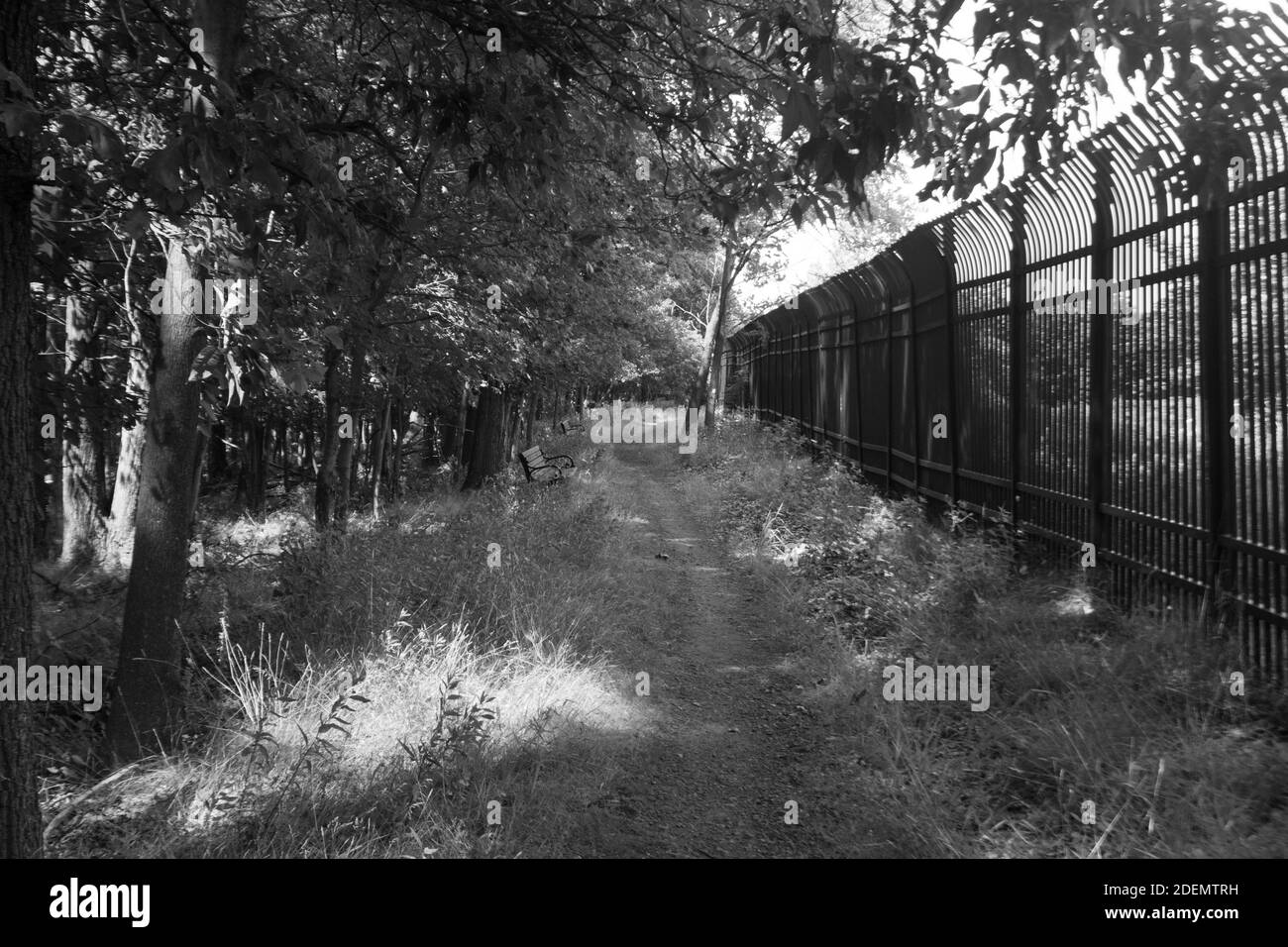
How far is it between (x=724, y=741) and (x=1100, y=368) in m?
3.45

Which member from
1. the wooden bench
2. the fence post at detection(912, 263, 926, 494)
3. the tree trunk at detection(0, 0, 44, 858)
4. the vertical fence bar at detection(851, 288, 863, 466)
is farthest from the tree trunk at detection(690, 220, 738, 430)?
the tree trunk at detection(0, 0, 44, 858)

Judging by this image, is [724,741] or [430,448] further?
[430,448]

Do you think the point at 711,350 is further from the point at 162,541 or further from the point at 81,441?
the point at 162,541

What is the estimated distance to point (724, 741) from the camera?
528cm

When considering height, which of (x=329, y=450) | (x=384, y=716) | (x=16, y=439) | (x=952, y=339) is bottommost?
(x=384, y=716)

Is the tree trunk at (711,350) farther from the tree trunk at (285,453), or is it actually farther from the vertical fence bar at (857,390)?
the vertical fence bar at (857,390)

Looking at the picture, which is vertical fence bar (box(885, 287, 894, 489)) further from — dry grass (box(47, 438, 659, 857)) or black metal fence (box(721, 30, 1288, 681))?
dry grass (box(47, 438, 659, 857))

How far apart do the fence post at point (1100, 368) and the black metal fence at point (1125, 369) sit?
0.01 metres

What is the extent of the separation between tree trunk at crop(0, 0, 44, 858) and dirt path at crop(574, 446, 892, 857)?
7.03 ft

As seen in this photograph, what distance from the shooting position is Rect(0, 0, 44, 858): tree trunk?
9.65ft

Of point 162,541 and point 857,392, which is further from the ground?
point 857,392

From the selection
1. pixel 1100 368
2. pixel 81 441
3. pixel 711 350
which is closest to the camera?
pixel 1100 368

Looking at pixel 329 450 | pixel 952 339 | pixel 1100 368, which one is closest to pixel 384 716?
pixel 1100 368
